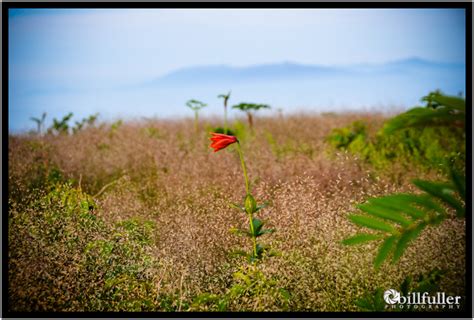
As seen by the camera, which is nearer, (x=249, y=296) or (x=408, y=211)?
(x=408, y=211)

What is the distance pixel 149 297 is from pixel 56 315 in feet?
1.57

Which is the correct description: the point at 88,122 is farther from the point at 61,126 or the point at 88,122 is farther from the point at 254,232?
the point at 254,232

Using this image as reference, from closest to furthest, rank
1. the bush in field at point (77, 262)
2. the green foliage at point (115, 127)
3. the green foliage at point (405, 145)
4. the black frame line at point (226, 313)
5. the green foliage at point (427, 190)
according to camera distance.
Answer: the green foliage at point (427, 190) < the black frame line at point (226, 313) < the bush in field at point (77, 262) < the green foliage at point (405, 145) < the green foliage at point (115, 127)

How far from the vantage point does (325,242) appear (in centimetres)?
264

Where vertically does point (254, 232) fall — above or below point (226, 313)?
above

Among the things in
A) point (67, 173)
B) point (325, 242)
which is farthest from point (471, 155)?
point (67, 173)

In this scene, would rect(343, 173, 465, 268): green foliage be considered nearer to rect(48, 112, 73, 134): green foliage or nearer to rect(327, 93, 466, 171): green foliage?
rect(327, 93, 466, 171): green foliage

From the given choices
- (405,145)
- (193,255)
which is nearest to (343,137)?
(405,145)

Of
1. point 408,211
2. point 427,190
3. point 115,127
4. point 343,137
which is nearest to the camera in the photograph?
point 427,190

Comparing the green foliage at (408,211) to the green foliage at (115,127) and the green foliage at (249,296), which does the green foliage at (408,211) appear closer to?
the green foliage at (249,296)

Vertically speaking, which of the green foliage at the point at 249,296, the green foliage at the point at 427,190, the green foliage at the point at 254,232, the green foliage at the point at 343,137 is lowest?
the green foliage at the point at 249,296

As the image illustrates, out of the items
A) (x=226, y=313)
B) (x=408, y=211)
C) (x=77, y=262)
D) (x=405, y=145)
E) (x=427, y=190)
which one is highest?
(x=427, y=190)

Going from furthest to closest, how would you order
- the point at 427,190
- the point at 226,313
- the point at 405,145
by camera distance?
the point at 405,145 < the point at 226,313 < the point at 427,190

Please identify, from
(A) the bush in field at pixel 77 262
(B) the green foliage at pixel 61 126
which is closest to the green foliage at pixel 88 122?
(B) the green foliage at pixel 61 126
